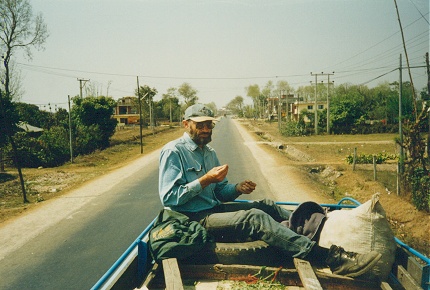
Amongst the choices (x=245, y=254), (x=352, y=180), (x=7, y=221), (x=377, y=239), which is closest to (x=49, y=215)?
(x=7, y=221)

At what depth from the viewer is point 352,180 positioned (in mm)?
13875

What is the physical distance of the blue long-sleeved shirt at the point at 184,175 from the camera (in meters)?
3.19

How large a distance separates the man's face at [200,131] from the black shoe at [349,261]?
1.61 meters

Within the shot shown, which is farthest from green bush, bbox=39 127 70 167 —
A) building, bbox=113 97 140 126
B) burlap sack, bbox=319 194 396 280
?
building, bbox=113 97 140 126

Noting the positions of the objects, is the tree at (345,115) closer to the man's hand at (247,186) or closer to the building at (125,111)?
the man's hand at (247,186)

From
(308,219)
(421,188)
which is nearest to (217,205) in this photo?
(308,219)

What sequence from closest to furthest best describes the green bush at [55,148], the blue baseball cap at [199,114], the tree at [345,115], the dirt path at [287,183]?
1. the blue baseball cap at [199,114]
2. the dirt path at [287,183]
3. the green bush at [55,148]
4. the tree at [345,115]

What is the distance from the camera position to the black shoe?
249 centimetres

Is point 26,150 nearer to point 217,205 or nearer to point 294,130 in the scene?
point 217,205

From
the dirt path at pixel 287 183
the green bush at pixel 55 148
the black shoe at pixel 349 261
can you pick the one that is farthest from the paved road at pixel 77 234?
the green bush at pixel 55 148

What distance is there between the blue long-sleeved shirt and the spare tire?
543 millimetres

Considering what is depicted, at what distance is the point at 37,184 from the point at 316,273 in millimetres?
13617

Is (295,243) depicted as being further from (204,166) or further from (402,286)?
(204,166)

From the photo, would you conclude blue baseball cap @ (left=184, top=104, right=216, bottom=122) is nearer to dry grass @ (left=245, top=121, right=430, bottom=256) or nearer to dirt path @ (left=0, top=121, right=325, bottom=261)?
dirt path @ (left=0, top=121, right=325, bottom=261)
